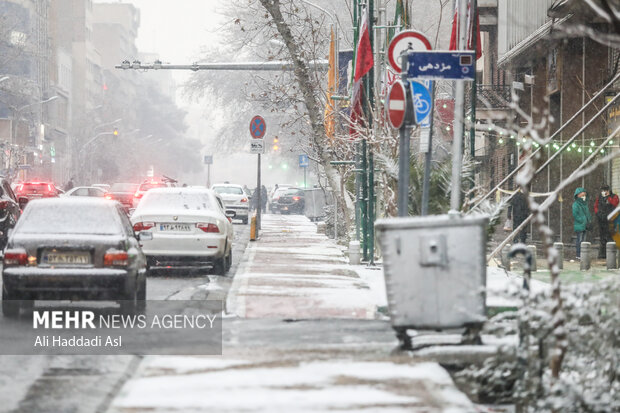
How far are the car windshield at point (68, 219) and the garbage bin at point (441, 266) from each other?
418 cm

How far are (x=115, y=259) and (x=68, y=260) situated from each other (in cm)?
48

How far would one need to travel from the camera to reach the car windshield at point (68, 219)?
1295cm

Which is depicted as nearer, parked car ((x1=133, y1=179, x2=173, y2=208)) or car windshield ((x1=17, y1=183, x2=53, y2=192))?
car windshield ((x1=17, y1=183, x2=53, y2=192))

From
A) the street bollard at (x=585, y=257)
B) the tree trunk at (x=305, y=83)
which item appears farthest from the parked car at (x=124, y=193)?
the street bollard at (x=585, y=257)

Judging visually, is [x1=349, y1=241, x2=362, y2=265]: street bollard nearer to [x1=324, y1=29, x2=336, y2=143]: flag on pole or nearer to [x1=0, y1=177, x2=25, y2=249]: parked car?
[x1=324, y1=29, x2=336, y2=143]: flag on pole

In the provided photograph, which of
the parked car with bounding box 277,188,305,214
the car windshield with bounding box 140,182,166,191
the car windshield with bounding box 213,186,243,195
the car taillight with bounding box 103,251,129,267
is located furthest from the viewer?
the parked car with bounding box 277,188,305,214

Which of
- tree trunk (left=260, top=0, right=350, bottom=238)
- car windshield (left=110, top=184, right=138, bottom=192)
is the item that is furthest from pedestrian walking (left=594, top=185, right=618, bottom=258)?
car windshield (left=110, top=184, right=138, bottom=192)

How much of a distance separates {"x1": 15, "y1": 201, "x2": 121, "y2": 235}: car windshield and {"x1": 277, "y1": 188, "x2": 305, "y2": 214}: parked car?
166ft

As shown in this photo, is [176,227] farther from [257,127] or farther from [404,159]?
[257,127]

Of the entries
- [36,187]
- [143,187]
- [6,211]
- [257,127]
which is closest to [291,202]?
[143,187]

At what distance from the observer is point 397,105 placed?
42.2 ft

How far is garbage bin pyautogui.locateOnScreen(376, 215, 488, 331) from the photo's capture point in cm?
987

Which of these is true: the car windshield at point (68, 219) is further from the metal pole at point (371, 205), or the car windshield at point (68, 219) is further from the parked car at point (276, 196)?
the parked car at point (276, 196)

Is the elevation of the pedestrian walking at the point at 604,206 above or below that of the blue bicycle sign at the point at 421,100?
below
